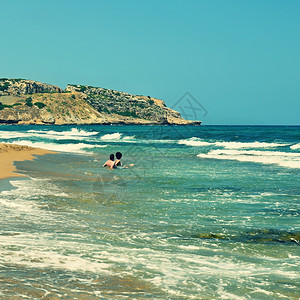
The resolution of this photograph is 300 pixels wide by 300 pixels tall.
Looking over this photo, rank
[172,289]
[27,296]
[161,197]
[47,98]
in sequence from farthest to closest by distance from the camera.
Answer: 1. [47,98]
2. [161,197]
3. [172,289]
4. [27,296]

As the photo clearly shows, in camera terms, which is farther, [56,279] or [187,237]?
[187,237]

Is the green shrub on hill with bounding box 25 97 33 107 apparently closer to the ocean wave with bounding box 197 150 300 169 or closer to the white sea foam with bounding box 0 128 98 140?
the white sea foam with bounding box 0 128 98 140

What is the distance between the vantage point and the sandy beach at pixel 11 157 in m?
16.6

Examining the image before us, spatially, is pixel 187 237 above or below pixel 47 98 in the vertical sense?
below

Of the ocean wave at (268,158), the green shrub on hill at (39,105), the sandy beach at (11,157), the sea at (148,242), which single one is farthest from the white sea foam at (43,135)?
the green shrub on hill at (39,105)

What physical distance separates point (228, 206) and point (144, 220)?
8.93 ft

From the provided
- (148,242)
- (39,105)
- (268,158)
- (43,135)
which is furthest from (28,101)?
(148,242)

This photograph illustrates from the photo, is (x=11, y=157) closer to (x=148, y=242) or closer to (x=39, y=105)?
(x=148, y=242)

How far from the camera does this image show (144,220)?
909 centimetres

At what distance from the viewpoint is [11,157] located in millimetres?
23719

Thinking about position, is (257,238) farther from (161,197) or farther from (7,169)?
(7,169)

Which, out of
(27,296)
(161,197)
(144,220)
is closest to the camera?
(27,296)

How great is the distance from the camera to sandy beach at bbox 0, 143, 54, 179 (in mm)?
16633

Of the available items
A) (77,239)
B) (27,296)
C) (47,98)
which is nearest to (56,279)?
(27,296)
